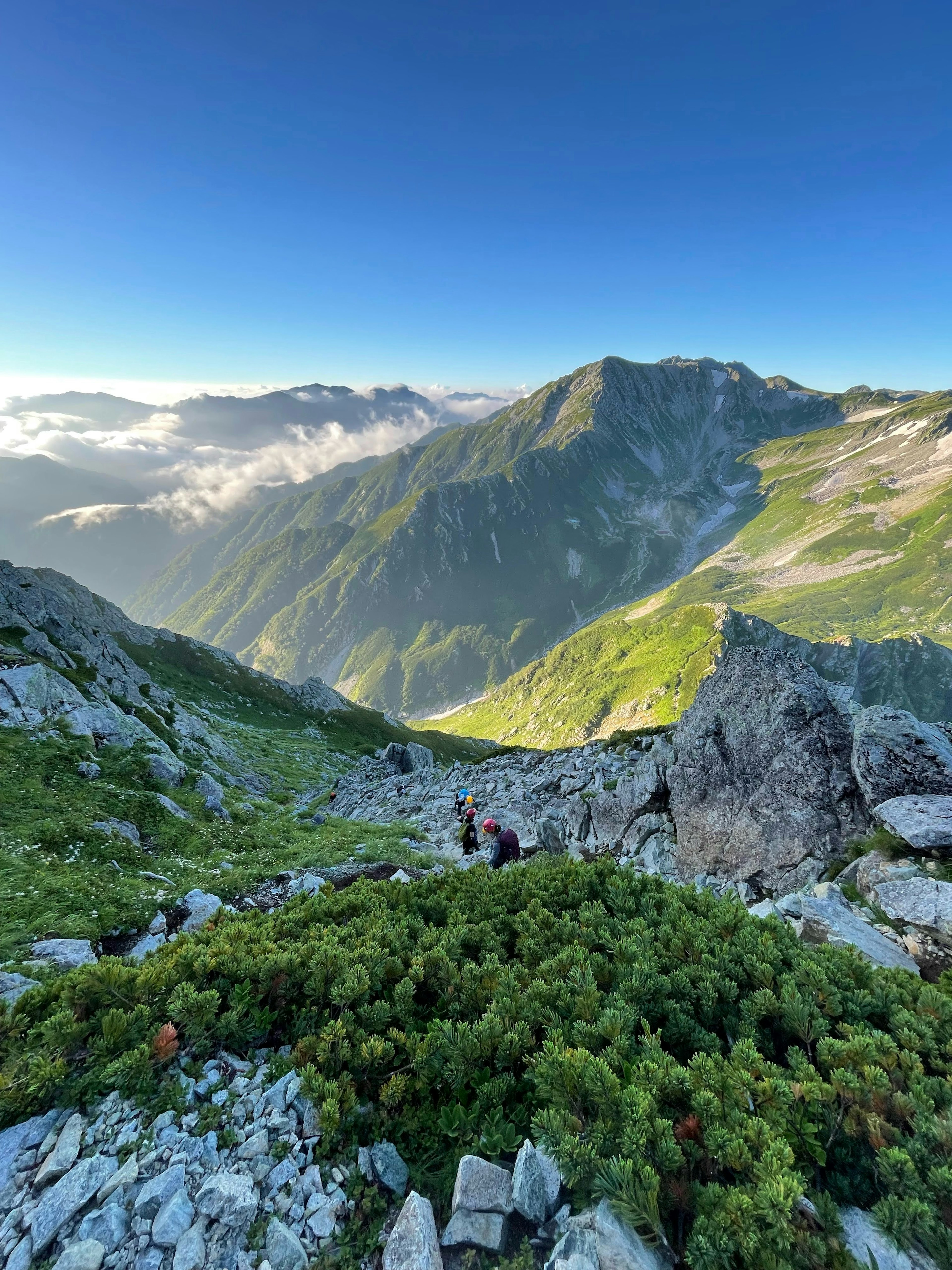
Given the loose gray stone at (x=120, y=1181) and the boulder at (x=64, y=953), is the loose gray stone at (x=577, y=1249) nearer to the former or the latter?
the loose gray stone at (x=120, y=1181)

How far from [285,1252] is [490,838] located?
22912mm

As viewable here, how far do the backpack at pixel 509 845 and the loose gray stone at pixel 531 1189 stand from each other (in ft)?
50.2

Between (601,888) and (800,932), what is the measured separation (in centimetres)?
439

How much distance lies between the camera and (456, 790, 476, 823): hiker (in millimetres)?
33375

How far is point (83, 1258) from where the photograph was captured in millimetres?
4539

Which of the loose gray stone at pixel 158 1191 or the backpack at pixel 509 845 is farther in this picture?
the backpack at pixel 509 845

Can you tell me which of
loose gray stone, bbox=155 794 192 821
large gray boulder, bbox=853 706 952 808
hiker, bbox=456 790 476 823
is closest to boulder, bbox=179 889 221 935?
loose gray stone, bbox=155 794 192 821

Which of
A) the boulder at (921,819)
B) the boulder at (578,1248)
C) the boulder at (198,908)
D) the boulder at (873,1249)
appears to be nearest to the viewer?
the boulder at (873,1249)

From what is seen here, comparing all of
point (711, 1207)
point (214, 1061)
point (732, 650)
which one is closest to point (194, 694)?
point (732, 650)

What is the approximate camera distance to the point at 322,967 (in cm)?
793

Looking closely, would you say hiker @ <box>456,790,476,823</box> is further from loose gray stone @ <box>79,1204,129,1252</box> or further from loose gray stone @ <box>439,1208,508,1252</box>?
loose gray stone @ <box>79,1204,129,1252</box>

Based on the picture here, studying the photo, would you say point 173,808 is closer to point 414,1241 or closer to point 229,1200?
point 229,1200

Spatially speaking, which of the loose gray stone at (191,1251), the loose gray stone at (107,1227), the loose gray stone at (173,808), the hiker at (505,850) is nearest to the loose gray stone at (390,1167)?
the loose gray stone at (191,1251)

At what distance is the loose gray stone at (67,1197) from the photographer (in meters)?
4.79
